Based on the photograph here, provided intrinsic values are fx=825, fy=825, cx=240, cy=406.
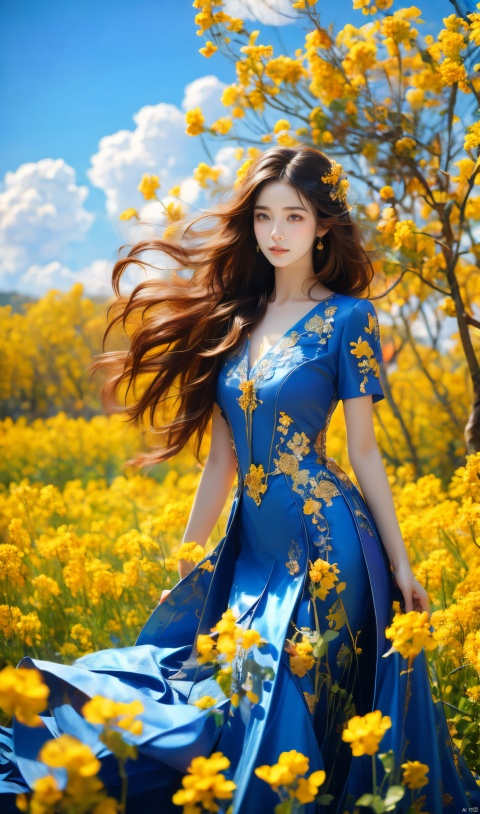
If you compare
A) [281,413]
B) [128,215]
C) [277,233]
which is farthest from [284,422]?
[128,215]

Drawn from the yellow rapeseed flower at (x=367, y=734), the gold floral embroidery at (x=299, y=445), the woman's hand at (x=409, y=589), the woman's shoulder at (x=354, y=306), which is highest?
the woman's shoulder at (x=354, y=306)

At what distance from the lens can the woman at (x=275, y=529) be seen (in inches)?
73.5

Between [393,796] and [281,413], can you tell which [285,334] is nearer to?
[281,413]

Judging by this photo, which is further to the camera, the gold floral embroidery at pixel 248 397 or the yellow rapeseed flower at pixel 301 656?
the gold floral embroidery at pixel 248 397

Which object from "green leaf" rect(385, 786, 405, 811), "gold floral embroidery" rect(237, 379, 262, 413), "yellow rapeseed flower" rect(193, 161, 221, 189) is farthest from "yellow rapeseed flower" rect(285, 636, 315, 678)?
"yellow rapeseed flower" rect(193, 161, 221, 189)

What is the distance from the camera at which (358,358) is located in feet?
7.22

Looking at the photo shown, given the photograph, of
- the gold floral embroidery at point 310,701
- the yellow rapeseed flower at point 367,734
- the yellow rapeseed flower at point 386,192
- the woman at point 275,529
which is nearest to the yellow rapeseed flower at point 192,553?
the woman at point 275,529

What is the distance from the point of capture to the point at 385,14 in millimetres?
3225

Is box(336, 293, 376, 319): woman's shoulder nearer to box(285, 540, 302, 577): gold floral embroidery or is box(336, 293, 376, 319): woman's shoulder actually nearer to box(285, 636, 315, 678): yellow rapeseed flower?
box(285, 540, 302, 577): gold floral embroidery

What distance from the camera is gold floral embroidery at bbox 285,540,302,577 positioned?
2.10 metres

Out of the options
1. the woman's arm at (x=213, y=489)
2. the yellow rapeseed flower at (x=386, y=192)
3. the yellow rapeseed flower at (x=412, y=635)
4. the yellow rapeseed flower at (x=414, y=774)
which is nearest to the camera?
the yellow rapeseed flower at (x=412, y=635)

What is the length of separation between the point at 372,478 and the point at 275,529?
295 mm

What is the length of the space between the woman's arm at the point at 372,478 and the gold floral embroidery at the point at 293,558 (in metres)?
0.24

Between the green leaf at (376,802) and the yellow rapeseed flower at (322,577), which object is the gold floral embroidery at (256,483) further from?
the green leaf at (376,802)
